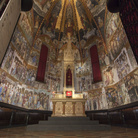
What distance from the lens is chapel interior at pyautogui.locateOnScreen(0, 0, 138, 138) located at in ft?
18.8

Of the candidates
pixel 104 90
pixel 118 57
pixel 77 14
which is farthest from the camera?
pixel 77 14

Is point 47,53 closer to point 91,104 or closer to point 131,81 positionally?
point 91,104

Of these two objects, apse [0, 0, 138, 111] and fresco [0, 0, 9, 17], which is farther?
apse [0, 0, 138, 111]

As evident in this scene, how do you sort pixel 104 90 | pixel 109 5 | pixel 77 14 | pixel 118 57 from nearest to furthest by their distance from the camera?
pixel 109 5, pixel 118 57, pixel 104 90, pixel 77 14

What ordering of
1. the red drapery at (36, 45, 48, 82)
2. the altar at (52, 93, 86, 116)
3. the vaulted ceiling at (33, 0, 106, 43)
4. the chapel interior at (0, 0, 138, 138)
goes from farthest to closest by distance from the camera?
the vaulted ceiling at (33, 0, 106, 43), the red drapery at (36, 45, 48, 82), the altar at (52, 93, 86, 116), the chapel interior at (0, 0, 138, 138)

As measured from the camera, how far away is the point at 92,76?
14.2 metres

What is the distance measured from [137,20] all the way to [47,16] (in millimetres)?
14272

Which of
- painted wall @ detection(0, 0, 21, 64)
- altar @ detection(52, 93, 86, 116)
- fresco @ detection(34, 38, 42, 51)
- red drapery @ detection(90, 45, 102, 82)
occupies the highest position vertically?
fresco @ detection(34, 38, 42, 51)

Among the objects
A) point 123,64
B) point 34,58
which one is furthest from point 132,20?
point 34,58

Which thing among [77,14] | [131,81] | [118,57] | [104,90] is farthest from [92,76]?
[77,14]

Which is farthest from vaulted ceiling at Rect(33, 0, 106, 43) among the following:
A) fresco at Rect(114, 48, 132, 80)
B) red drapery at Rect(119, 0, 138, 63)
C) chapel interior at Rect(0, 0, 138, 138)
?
red drapery at Rect(119, 0, 138, 63)

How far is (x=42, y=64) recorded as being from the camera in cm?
1439

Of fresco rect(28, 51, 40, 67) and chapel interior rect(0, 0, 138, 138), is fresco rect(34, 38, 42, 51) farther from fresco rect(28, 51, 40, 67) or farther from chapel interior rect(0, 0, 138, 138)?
fresco rect(28, 51, 40, 67)

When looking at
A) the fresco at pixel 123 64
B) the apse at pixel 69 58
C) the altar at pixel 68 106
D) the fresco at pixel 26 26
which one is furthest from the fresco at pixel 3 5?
the fresco at pixel 123 64
